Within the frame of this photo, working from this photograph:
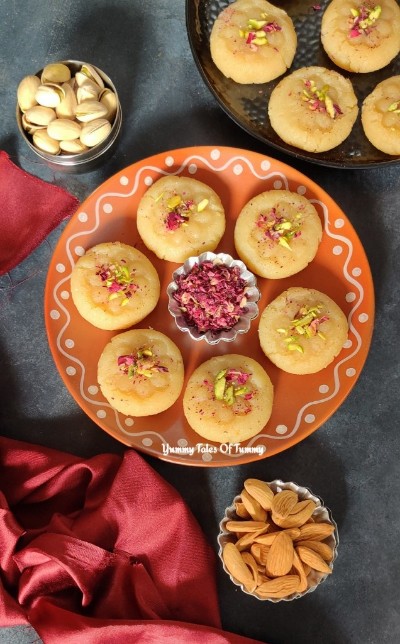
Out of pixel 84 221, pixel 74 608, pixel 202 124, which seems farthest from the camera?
pixel 202 124

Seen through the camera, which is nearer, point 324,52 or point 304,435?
point 304,435

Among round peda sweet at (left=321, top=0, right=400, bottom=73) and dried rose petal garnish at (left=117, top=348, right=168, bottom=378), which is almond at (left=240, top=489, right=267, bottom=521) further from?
round peda sweet at (left=321, top=0, right=400, bottom=73)

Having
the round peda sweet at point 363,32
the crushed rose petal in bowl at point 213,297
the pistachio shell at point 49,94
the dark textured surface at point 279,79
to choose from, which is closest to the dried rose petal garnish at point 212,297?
the crushed rose petal in bowl at point 213,297

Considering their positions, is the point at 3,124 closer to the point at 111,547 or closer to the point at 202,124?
the point at 202,124

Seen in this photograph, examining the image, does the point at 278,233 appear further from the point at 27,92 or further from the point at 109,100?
the point at 27,92

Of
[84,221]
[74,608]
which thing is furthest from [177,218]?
[74,608]

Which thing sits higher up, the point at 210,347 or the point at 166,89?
the point at 166,89

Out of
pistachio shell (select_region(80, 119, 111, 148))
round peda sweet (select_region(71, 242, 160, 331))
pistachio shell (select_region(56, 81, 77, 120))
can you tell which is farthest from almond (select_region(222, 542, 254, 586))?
pistachio shell (select_region(56, 81, 77, 120))
